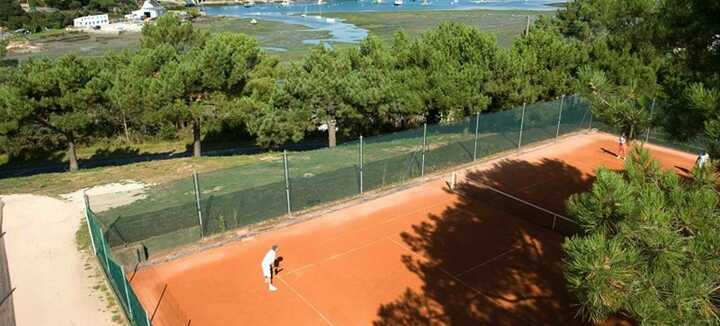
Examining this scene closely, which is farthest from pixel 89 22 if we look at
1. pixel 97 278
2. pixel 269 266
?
pixel 269 266

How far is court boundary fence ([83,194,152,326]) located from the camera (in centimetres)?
1059

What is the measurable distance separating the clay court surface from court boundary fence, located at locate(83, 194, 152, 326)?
21.7 inches

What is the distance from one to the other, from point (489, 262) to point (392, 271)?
2679 mm

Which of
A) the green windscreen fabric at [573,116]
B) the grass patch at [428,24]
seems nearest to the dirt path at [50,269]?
the green windscreen fabric at [573,116]

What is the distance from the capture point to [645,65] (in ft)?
61.8

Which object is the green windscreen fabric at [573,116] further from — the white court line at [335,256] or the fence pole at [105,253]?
the fence pole at [105,253]

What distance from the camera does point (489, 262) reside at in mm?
14203

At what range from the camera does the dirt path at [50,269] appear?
1212 centimetres

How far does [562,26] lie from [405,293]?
Answer: 115ft

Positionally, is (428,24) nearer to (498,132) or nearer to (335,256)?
(498,132)

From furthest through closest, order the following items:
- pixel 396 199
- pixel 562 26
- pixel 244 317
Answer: pixel 562 26 < pixel 396 199 < pixel 244 317

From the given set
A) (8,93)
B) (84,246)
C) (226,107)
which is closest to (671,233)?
(84,246)

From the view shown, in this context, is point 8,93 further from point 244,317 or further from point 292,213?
point 244,317

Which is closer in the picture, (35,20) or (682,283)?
(682,283)
